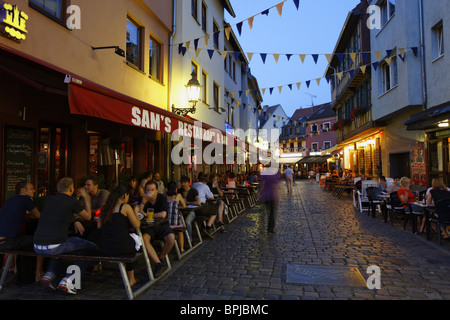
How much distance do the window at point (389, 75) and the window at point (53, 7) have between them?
12.1 m

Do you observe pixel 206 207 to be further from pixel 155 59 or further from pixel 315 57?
pixel 315 57

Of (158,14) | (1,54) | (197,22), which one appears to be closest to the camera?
(1,54)

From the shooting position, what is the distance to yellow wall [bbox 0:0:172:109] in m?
5.72

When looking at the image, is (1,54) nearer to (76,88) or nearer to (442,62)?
(76,88)

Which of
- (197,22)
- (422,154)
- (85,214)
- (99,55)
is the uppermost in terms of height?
(197,22)

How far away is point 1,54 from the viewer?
4234mm

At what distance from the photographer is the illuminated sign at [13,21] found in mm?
4816

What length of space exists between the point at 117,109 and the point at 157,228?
2014mm

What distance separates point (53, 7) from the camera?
20.5 ft

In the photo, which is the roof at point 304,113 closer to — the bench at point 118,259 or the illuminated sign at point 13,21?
the illuminated sign at point 13,21

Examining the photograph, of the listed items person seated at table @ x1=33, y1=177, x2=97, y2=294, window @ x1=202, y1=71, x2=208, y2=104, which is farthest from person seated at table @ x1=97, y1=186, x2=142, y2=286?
window @ x1=202, y1=71, x2=208, y2=104

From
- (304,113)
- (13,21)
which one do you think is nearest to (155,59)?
(13,21)
